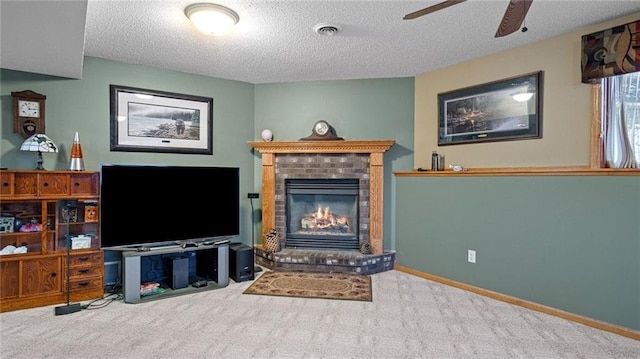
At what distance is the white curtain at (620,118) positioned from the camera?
2.75 m

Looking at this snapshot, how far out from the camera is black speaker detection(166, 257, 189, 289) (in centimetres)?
362

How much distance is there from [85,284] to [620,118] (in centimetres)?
498

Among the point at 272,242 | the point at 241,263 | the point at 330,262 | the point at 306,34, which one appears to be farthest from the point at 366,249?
the point at 306,34

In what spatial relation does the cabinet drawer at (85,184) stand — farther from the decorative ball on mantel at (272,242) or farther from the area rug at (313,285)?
the decorative ball on mantel at (272,242)

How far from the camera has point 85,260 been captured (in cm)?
329

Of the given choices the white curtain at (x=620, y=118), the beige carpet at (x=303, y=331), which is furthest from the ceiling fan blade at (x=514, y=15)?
the beige carpet at (x=303, y=331)

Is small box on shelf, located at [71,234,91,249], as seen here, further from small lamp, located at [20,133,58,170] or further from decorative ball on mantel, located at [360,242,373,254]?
decorative ball on mantel, located at [360,242,373,254]

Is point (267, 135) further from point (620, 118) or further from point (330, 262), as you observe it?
point (620, 118)

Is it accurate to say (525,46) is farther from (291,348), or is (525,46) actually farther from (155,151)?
(155,151)

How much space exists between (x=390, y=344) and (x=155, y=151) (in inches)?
130

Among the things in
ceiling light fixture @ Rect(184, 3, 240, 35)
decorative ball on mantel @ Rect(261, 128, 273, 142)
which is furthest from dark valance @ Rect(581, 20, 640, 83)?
decorative ball on mantel @ Rect(261, 128, 273, 142)

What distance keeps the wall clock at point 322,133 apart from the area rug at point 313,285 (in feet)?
5.66

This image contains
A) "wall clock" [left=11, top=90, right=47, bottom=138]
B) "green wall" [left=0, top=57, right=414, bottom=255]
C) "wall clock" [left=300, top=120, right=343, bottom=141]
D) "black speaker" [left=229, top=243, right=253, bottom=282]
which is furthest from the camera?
"wall clock" [left=300, top=120, right=343, bottom=141]

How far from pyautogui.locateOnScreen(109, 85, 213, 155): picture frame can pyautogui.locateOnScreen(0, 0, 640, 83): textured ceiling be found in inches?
14.2
